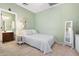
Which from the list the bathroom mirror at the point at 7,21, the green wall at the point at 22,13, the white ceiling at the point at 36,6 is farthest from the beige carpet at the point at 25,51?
the white ceiling at the point at 36,6

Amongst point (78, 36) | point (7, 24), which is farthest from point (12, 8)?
point (78, 36)

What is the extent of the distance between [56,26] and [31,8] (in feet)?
2.46

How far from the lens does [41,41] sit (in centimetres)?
212

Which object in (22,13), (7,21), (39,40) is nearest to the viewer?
(7,21)

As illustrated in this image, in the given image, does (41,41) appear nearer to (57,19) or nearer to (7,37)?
(57,19)

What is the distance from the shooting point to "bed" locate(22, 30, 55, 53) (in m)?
2.00

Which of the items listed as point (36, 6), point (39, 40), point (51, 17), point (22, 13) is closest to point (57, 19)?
point (51, 17)

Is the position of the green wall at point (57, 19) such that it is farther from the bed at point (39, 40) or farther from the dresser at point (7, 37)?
the dresser at point (7, 37)

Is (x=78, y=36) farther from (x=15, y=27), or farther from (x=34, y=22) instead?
(x=15, y=27)

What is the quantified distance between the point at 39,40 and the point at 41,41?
0.07m

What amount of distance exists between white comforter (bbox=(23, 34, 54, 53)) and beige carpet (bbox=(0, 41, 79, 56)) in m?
0.12

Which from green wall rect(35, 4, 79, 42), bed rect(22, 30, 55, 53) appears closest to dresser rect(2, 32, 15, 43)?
bed rect(22, 30, 55, 53)

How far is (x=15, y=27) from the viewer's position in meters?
2.01

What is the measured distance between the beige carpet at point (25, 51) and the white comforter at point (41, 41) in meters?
0.12
